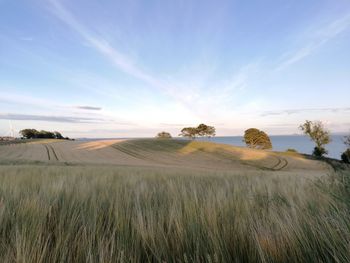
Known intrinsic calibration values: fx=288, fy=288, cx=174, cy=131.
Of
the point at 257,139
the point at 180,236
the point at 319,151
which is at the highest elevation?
the point at 257,139

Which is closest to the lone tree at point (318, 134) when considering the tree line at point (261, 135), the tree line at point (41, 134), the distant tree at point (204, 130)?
the tree line at point (261, 135)

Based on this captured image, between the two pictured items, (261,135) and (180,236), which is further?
(261,135)

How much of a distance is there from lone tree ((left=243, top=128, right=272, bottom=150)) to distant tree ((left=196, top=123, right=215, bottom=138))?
13656 millimetres

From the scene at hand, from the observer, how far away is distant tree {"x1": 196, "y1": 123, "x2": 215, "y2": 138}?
8469cm

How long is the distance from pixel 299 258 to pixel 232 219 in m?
0.35

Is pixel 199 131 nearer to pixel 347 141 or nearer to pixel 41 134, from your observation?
pixel 41 134

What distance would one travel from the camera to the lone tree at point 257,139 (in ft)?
236

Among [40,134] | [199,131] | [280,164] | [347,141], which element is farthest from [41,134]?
[347,141]

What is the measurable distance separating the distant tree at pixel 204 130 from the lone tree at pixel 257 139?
13656 mm

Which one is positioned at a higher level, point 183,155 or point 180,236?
point 180,236

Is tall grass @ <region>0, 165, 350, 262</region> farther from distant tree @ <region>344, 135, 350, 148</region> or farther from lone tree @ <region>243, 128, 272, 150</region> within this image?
lone tree @ <region>243, 128, 272, 150</region>

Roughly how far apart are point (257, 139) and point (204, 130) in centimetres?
1796

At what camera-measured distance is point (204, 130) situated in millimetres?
85375

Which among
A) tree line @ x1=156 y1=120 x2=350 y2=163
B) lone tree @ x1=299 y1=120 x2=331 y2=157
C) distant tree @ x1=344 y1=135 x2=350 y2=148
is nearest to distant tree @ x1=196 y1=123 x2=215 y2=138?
tree line @ x1=156 y1=120 x2=350 y2=163
